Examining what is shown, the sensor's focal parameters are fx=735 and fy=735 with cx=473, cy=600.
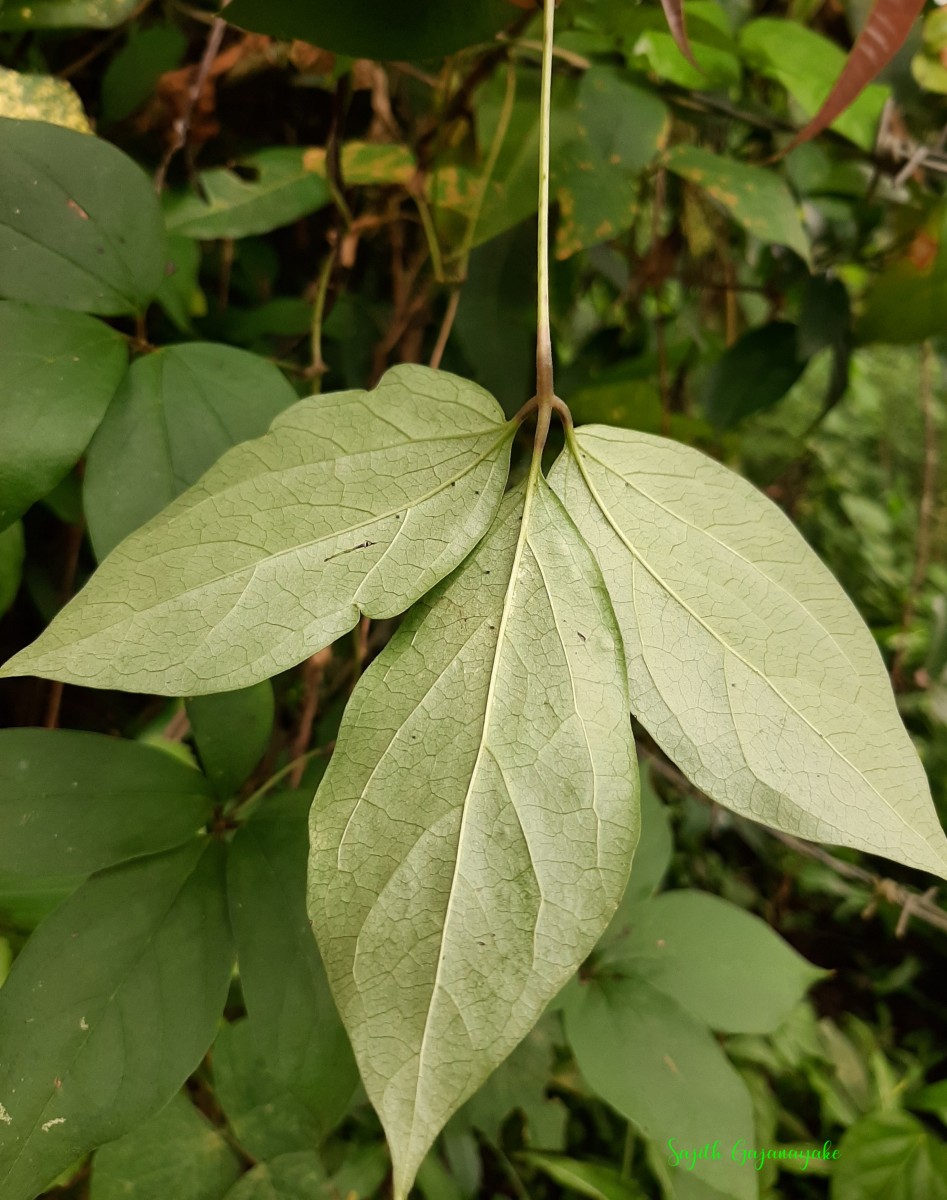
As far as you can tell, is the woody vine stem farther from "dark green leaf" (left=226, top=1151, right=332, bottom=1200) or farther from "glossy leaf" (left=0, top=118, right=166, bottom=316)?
"dark green leaf" (left=226, top=1151, right=332, bottom=1200)

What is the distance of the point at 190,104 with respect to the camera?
1.78 ft

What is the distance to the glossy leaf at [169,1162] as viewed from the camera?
41 cm

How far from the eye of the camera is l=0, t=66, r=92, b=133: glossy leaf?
438 mm

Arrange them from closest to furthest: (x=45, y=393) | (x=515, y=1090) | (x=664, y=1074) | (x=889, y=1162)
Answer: (x=45, y=393) → (x=664, y=1074) → (x=515, y=1090) → (x=889, y=1162)

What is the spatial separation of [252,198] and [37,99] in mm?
141

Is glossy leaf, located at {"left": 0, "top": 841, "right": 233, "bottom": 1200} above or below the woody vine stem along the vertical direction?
below

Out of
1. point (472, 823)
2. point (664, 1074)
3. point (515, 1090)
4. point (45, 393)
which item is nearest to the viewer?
point (472, 823)

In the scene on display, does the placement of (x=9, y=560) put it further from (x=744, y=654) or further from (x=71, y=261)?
(x=744, y=654)

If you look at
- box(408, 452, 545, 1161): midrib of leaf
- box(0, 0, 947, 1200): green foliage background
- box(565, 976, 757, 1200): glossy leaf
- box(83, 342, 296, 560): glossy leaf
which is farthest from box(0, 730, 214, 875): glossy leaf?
box(565, 976, 757, 1200): glossy leaf

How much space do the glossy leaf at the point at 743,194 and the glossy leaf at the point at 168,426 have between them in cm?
40

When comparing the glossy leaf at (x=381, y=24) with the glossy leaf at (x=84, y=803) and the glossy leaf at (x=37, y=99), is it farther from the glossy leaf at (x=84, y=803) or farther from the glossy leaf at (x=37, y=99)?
the glossy leaf at (x=84, y=803)

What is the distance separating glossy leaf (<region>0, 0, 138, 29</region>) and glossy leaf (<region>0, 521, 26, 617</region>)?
0.31m

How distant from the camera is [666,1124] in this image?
476 mm

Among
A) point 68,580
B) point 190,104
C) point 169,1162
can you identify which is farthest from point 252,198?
point 169,1162
